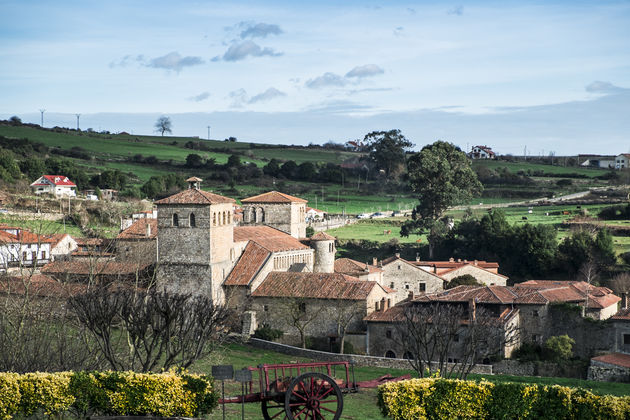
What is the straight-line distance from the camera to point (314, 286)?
58.1 metres

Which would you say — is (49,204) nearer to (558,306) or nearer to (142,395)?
(558,306)

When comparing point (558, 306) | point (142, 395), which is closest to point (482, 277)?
point (558, 306)

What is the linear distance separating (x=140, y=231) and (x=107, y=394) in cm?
4309

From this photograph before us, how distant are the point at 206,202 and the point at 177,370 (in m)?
29.9

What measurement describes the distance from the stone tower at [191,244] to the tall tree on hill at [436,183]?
1316 inches

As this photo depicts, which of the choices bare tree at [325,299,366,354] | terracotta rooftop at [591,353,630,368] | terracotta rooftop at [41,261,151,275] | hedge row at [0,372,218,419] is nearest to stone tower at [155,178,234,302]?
terracotta rooftop at [41,261,151,275]

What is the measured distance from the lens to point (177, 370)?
2889 centimetres

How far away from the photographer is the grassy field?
34844mm

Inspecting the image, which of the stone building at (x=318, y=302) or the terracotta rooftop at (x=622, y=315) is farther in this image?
the stone building at (x=318, y=302)

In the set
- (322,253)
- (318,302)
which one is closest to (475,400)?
(318,302)

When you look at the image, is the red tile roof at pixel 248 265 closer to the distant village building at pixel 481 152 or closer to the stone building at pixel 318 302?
the stone building at pixel 318 302

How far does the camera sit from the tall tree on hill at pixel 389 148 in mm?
123188

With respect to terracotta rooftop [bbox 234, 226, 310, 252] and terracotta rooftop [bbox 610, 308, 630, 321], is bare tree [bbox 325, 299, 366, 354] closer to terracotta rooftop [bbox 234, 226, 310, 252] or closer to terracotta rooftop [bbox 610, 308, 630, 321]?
terracotta rooftop [bbox 234, 226, 310, 252]

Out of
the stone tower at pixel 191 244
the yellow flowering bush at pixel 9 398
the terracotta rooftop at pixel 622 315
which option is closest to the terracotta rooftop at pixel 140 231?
the stone tower at pixel 191 244
